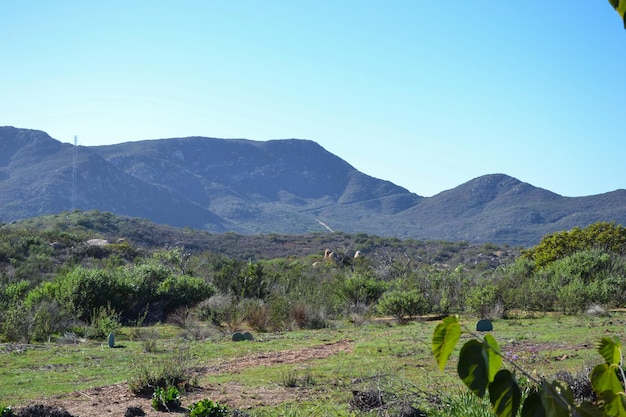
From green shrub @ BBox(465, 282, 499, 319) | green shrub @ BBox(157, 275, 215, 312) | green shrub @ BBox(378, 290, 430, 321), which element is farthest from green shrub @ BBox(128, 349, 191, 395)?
green shrub @ BBox(157, 275, 215, 312)

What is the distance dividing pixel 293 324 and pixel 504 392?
15.3m

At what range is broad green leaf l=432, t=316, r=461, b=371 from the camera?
1.96 metres

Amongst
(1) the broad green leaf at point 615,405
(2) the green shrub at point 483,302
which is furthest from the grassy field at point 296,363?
(1) the broad green leaf at point 615,405

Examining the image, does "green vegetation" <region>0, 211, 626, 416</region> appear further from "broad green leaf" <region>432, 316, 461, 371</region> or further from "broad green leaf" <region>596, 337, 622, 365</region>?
"broad green leaf" <region>596, 337, 622, 365</region>

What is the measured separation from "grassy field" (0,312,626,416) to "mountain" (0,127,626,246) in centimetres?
7448

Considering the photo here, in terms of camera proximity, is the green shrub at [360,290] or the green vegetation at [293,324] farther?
the green shrub at [360,290]

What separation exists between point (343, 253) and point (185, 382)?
3548cm

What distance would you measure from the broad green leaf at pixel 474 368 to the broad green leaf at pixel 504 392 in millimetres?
75

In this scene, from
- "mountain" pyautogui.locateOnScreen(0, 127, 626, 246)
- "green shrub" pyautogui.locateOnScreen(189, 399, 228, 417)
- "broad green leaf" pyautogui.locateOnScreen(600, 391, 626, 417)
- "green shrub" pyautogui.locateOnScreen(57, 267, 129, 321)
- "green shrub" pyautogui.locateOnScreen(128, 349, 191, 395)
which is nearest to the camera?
"broad green leaf" pyautogui.locateOnScreen(600, 391, 626, 417)

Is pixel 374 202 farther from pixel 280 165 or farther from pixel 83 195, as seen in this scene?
pixel 83 195

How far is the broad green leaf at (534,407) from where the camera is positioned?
2.03 metres

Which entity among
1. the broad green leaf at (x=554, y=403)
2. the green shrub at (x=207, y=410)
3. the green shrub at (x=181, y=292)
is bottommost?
the green shrub at (x=181, y=292)

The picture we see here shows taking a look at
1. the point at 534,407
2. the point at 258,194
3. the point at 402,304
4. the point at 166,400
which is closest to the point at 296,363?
the point at 166,400

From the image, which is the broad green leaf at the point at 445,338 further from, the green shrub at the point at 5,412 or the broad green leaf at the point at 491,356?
the green shrub at the point at 5,412
